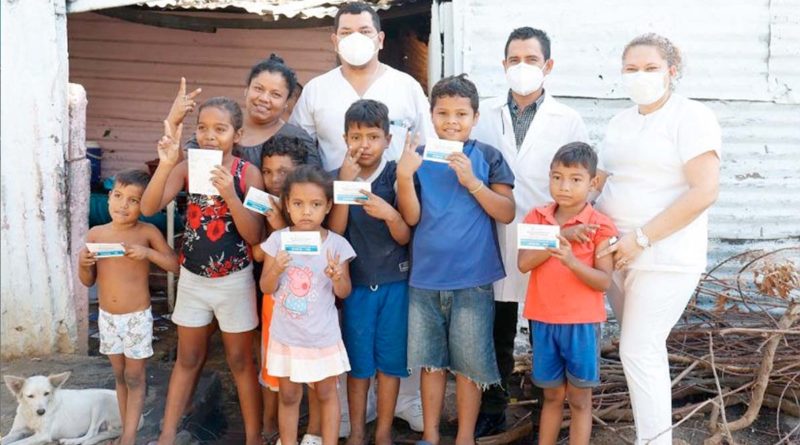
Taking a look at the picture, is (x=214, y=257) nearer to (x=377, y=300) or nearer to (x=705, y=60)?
(x=377, y=300)

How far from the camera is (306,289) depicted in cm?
348

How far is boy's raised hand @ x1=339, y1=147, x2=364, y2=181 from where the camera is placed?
3.49 metres

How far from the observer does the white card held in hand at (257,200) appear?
3.38 m

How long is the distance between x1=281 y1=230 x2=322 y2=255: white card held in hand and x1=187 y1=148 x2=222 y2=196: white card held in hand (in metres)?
0.39

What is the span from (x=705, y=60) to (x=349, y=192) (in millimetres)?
2895

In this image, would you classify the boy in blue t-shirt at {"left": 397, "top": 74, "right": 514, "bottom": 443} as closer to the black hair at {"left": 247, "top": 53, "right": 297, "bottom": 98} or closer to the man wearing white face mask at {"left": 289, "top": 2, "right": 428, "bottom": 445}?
the man wearing white face mask at {"left": 289, "top": 2, "right": 428, "bottom": 445}

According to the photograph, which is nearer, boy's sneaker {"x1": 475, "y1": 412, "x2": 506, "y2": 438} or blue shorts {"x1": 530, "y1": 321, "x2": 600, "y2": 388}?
blue shorts {"x1": 530, "y1": 321, "x2": 600, "y2": 388}

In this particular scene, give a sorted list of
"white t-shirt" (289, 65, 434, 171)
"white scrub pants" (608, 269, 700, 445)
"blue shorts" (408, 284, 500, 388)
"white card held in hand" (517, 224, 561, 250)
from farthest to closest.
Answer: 1. "white t-shirt" (289, 65, 434, 171)
2. "blue shorts" (408, 284, 500, 388)
3. "white scrub pants" (608, 269, 700, 445)
4. "white card held in hand" (517, 224, 561, 250)

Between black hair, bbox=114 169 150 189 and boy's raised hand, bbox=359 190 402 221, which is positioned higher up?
black hair, bbox=114 169 150 189

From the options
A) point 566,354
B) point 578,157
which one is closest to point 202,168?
point 578,157

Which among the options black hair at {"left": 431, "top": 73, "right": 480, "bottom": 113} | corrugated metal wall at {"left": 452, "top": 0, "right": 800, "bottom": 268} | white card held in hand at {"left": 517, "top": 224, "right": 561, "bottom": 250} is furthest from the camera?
corrugated metal wall at {"left": 452, "top": 0, "right": 800, "bottom": 268}

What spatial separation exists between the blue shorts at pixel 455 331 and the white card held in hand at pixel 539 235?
1.65 feet

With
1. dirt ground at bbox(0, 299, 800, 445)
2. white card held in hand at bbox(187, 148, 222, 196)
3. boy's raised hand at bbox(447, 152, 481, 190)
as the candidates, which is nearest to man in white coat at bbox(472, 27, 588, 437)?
boy's raised hand at bbox(447, 152, 481, 190)

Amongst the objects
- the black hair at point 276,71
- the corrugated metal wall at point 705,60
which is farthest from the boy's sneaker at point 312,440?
the corrugated metal wall at point 705,60
